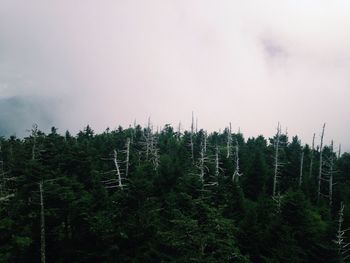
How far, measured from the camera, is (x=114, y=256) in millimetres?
31938

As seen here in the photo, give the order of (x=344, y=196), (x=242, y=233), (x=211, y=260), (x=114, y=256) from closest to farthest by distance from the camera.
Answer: (x=211, y=260) → (x=114, y=256) → (x=242, y=233) → (x=344, y=196)

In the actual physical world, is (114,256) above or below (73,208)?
below

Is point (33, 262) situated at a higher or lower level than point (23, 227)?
lower

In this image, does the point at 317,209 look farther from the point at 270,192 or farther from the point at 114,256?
the point at 114,256

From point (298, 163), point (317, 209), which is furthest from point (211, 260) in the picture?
point (298, 163)

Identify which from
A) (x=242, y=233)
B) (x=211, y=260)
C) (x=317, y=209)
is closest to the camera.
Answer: (x=211, y=260)

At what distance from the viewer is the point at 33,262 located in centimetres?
3694

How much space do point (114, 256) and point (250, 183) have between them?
34425mm

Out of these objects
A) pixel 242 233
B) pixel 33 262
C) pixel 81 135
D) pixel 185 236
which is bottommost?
pixel 33 262

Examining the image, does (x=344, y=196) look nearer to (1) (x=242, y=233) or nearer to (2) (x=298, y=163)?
(2) (x=298, y=163)

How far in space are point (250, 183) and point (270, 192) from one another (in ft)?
13.8

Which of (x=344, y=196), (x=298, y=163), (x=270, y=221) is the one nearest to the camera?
(x=270, y=221)

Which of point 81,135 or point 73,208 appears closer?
point 73,208

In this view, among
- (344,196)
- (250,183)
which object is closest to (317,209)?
(344,196)
